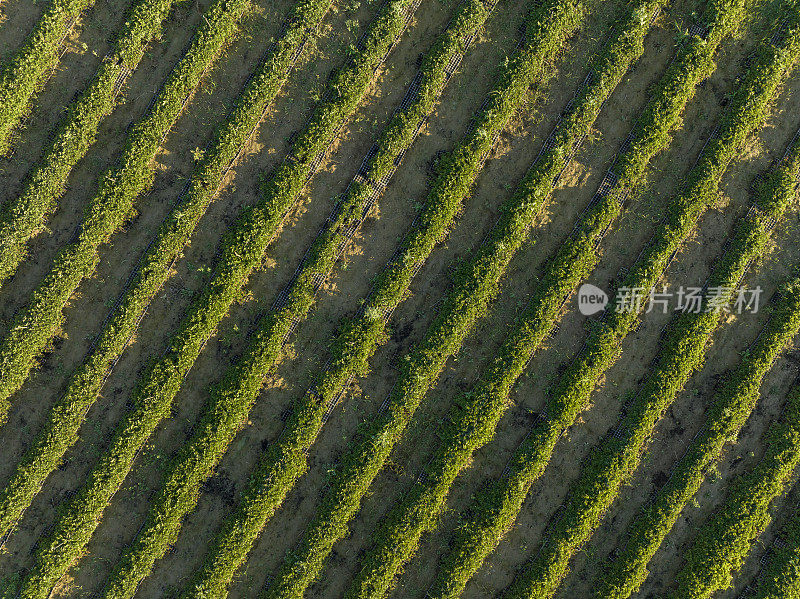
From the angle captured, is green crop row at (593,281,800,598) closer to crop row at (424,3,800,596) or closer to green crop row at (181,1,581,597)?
crop row at (424,3,800,596)

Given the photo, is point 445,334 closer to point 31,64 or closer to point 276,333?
point 276,333

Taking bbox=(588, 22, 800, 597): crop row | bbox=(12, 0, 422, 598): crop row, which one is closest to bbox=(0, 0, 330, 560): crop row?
bbox=(12, 0, 422, 598): crop row

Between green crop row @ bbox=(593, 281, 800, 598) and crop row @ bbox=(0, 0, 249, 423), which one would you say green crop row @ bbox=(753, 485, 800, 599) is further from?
crop row @ bbox=(0, 0, 249, 423)

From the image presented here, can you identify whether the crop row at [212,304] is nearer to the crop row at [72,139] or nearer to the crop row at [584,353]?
the crop row at [72,139]

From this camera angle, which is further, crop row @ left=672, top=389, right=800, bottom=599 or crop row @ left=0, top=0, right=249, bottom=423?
crop row @ left=672, top=389, right=800, bottom=599

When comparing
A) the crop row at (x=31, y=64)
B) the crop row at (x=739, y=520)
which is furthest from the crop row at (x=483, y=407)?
the crop row at (x=31, y=64)

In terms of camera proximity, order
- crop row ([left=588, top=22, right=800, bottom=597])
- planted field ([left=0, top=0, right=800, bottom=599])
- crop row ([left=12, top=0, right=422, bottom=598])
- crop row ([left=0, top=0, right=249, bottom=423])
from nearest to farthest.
Answer: crop row ([left=12, top=0, right=422, bottom=598]), crop row ([left=0, top=0, right=249, bottom=423]), planted field ([left=0, top=0, right=800, bottom=599]), crop row ([left=588, top=22, right=800, bottom=597])

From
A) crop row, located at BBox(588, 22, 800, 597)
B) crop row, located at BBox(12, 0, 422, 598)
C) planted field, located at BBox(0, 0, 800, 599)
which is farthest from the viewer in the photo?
crop row, located at BBox(588, 22, 800, 597)

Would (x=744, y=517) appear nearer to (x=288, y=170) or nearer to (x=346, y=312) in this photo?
(x=346, y=312)
